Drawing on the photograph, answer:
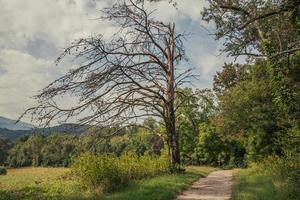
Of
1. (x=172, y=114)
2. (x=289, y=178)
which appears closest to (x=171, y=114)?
(x=172, y=114)

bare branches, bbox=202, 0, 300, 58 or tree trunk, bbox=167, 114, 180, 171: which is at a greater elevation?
bare branches, bbox=202, 0, 300, 58

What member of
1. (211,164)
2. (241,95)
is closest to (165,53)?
(241,95)

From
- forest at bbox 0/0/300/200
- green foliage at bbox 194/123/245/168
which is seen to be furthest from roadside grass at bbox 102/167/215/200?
green foliage at bbox 194/123/245/168

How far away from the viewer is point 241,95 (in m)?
38.2

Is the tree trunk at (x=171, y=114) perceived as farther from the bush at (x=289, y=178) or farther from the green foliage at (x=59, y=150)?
the bush at (x=289, y=178)

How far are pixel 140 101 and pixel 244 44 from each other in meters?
8.32

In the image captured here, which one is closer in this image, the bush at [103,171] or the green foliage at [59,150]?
the bush at [103,171]

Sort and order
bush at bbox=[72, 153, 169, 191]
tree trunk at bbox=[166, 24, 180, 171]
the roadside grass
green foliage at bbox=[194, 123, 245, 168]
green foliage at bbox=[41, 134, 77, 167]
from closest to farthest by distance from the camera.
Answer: the roadside grass, bush at bbox=[72, 153, 169, 191], green foliage at bbox=[41, 134, 77, 167], tree trunk at bbox=[166, 24, 180, 171], green foliage at bbox=[194, 123, 245, 168]

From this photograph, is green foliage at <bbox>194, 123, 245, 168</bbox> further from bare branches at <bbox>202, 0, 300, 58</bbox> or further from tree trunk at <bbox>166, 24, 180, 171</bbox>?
bare branches at <bbox>202, 0, 300, 58</bbox>

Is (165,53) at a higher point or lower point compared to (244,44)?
higher

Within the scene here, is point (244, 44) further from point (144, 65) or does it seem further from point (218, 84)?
point (218, 84)

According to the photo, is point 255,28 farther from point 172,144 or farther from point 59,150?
point 59,150

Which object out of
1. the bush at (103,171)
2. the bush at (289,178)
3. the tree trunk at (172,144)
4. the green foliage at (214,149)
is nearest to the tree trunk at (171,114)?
the tree trunk at (172,144)

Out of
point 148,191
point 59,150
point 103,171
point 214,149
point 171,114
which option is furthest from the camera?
point 214,149
